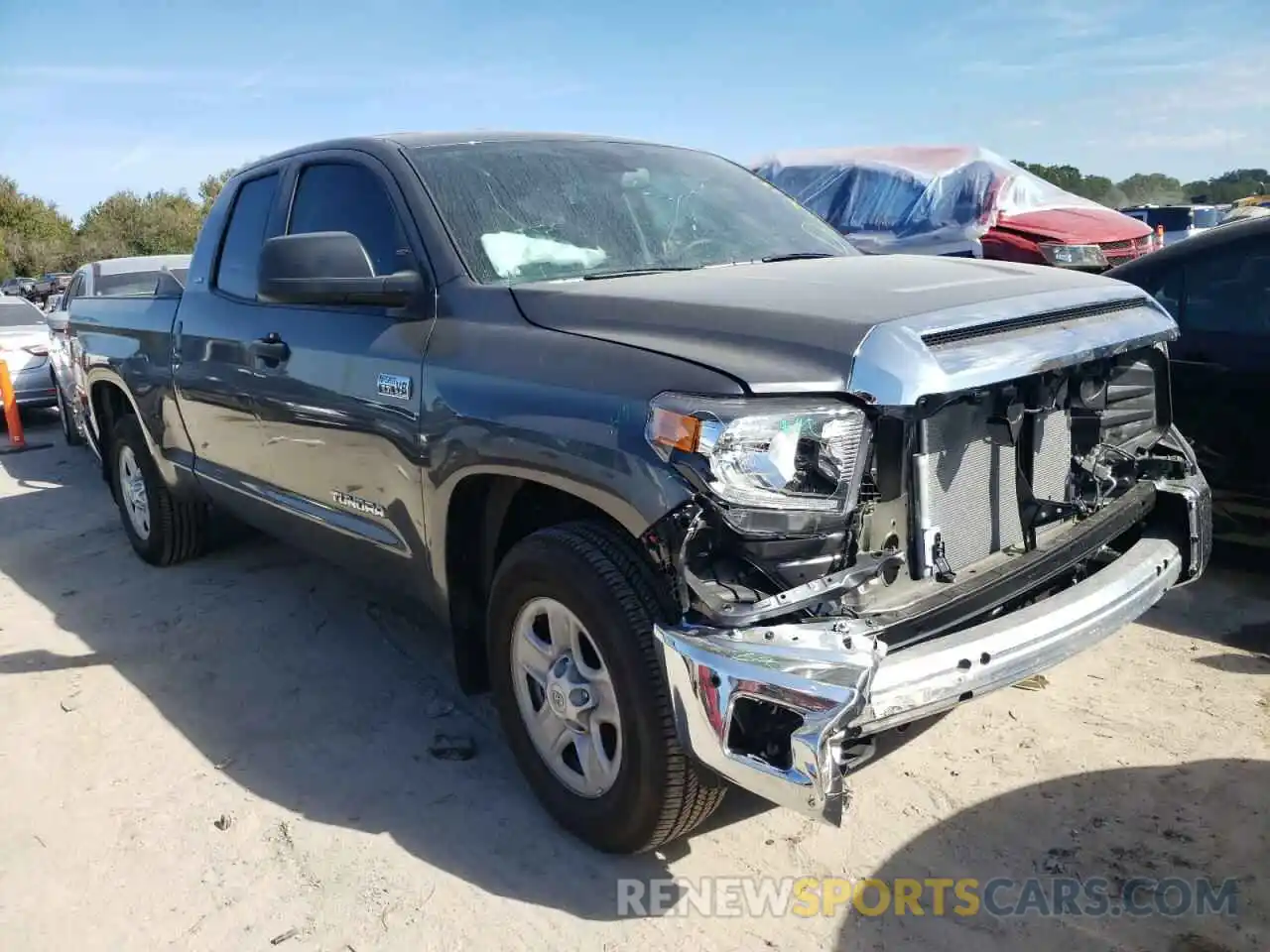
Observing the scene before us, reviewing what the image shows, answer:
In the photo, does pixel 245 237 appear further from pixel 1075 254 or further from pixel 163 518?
pixel 1075 254

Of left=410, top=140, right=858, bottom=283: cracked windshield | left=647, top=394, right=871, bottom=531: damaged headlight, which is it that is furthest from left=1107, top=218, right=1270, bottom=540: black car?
left=647, top=394, right=871, bottom=531: damaged headlight

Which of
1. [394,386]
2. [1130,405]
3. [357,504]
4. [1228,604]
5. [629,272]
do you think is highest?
[629,272]

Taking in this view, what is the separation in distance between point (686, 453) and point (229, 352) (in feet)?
8.60

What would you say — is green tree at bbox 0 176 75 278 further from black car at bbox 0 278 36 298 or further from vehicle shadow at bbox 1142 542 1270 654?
vehicle shadow at bbox 1142 542 1270 654

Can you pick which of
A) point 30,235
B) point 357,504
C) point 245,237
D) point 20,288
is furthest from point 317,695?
point 30,235

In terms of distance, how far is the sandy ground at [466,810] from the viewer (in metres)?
2.58

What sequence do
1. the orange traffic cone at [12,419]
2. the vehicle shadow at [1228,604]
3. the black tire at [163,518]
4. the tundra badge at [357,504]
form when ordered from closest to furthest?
the tundra badge at [357,504], the vehicle shadow at [1228,604], the black tire at [163,518], the orange traffic cone at [12,419]

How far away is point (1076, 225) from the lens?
1033 cm

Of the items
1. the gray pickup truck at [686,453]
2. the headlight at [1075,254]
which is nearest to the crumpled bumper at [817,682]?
the gray pickup truck at [686,453]

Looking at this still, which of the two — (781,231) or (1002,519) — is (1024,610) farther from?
(781,231)

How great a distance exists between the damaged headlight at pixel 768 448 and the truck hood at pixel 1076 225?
28.4 feet

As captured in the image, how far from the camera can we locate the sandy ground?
2.58 m

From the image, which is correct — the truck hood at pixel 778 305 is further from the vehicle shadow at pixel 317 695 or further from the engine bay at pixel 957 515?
the vehicle shadow at pixel 317 695

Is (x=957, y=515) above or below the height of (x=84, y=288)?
below
